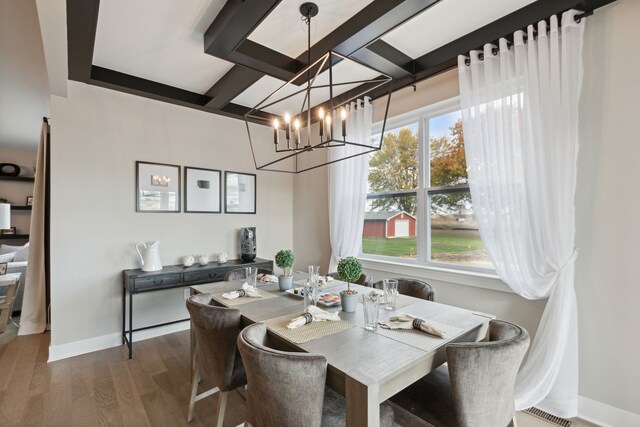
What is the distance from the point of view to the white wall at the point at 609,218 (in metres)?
1.89

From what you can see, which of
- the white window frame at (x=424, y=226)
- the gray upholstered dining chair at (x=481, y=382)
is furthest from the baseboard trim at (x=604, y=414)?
the gray upholstered dining chair at (x=481, y=382)

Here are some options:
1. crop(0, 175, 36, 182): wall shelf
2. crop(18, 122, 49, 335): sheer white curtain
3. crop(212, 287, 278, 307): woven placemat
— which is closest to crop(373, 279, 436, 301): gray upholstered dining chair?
crop(212, 287, 278, 307): woven placemat

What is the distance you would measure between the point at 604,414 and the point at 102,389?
11.8ft

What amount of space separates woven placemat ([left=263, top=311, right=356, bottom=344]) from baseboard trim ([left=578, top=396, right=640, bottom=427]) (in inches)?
70.8

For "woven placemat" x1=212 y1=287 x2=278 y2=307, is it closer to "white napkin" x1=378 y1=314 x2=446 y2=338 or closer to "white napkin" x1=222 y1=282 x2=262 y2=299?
"white napkin" x1=222 y1=282 x2=262 y2=299

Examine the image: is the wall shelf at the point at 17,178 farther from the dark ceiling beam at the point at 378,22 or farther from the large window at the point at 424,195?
the dark ceiling beam at the point at 378,22

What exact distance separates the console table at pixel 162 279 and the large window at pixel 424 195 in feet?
6.12

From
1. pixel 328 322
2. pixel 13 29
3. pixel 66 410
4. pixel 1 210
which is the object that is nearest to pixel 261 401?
pixel 328 322

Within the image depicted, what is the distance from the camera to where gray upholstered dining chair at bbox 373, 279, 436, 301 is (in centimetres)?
230

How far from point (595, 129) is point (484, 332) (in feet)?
5.11

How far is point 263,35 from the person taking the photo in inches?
94.4

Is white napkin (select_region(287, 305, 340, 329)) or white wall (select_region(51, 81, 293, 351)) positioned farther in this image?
white wall (select_region(51, 81, 293, 351))

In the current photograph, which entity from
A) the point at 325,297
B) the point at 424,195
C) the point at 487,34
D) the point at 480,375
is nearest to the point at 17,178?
the point at 325,297

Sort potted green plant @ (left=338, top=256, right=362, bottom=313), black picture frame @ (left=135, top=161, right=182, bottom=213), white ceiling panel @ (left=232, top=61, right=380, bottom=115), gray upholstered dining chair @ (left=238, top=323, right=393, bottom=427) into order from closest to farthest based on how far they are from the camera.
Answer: gray upholstered dining chair @ (left=238, top=323, right=393, bottom=427) → potted green plant @ (left=338, top=256, right=362, bottom=313) → white ceiling panel @ (left=232, top=61, right=380, bottom=115) → black picture frame @ (left=135, top=161, right=182, bottom=213)
